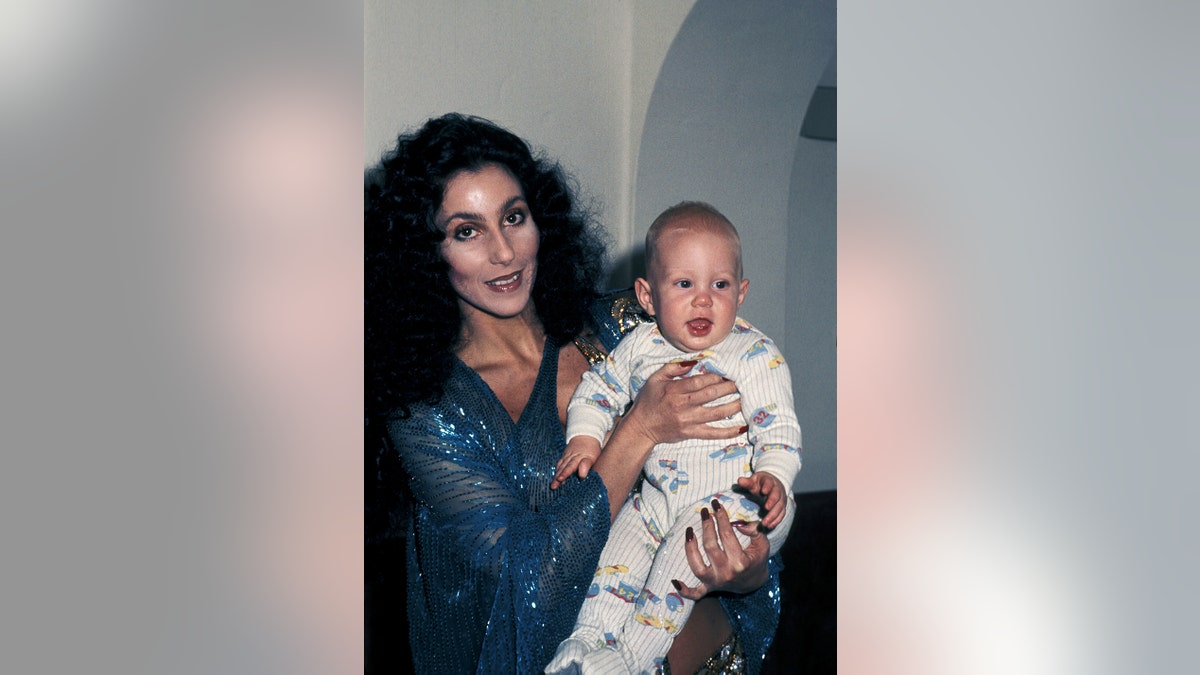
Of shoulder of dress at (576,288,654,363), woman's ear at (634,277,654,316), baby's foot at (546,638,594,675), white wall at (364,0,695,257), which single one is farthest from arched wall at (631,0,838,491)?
baby's foot at (546,638,594,675)

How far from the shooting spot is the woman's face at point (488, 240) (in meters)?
1.58

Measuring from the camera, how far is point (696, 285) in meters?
1.59

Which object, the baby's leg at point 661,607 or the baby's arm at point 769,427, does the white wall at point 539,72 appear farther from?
the baby's leg at point 661,607

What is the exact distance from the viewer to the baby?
1.55 meters

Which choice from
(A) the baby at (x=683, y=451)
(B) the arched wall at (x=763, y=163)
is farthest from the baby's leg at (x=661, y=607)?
(B) the arched wall at (x=763, y=163)

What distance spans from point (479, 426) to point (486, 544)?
16cm

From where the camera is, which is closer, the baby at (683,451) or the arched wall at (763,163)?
the baby at (683,451)
